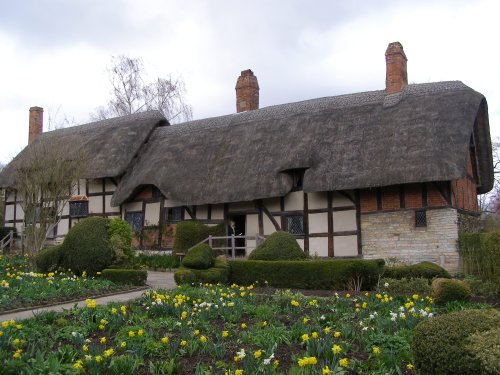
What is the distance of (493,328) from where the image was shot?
162 inches

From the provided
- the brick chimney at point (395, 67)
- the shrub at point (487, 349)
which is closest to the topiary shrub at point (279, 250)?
the brick chimney at point (395, 67)

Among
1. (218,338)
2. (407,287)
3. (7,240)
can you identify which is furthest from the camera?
(7,240)

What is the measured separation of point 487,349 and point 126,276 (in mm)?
9977

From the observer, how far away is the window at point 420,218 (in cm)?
1695

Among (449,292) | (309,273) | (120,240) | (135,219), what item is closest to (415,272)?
(309,273)

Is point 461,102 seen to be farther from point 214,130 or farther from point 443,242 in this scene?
point 214,130

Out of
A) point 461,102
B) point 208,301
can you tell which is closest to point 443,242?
point 461,102

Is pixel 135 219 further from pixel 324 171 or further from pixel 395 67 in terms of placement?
pixel 395 67

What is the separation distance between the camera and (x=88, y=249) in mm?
13461

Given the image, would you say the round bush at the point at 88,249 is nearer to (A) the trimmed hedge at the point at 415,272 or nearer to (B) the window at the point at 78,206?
(A) the trimmed hedge at the point at 415,272

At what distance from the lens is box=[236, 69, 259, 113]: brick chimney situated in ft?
85.3

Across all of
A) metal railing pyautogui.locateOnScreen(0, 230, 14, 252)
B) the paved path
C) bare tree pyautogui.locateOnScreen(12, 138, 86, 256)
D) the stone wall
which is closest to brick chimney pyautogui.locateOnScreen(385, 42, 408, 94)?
the stone wall

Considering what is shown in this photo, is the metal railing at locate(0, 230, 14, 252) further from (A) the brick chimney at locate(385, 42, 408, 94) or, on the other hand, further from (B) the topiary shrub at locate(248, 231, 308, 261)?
(A) the brick chimney at locate(385, 42, 408, 94)

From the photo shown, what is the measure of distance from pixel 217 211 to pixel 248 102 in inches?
295
